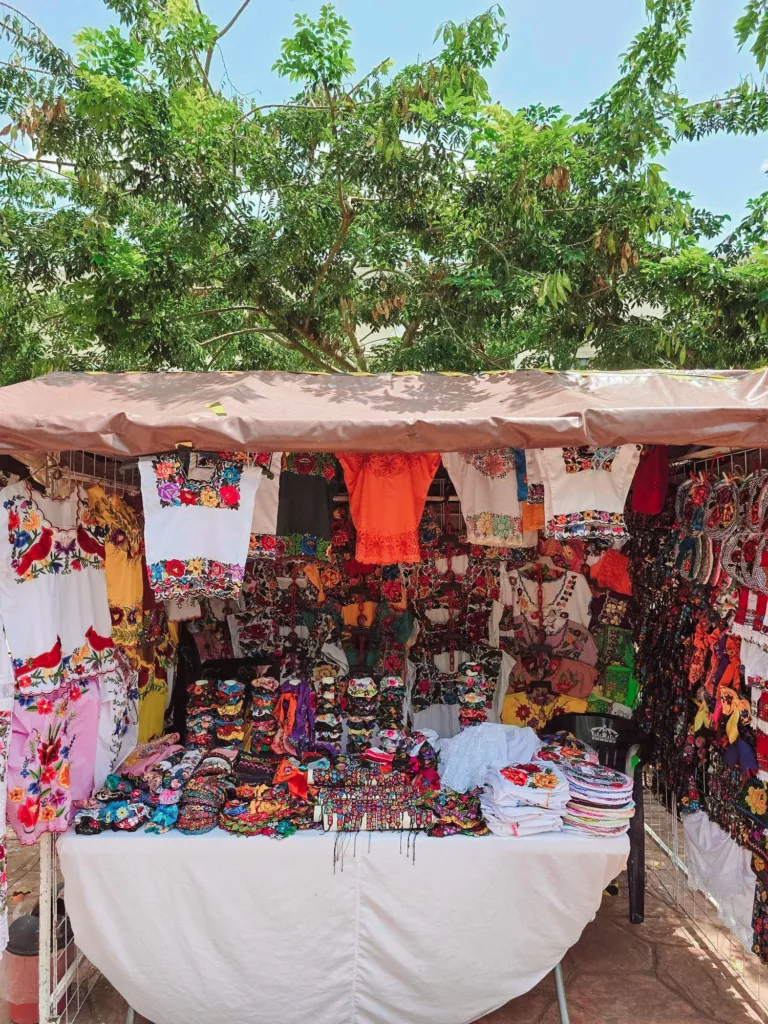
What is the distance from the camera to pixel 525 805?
2863 mm

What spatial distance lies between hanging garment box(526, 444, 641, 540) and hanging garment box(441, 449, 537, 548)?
15.3 inches

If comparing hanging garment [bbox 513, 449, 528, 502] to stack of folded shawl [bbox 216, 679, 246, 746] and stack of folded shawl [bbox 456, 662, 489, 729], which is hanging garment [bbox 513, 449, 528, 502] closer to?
stack of folded shawl [bbox 456, 662, 489, 729]

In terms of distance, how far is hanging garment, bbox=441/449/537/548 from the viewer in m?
3.40

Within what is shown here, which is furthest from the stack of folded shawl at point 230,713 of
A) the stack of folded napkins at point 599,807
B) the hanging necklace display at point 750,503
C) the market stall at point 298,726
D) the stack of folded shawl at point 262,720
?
the hanging necklace display at point 750,503

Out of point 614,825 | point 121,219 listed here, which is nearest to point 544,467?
point 614,825

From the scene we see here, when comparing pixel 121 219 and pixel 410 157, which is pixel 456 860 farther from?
pixel 121 219

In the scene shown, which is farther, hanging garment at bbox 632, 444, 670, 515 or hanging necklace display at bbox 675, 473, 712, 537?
hanging garment at bbox 632, 444, 670, 515

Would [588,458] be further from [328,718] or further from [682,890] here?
[682,890]

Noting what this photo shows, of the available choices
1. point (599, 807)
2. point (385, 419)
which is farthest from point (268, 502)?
point (599, 807)

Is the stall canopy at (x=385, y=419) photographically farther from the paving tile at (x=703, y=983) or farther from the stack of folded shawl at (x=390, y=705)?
the paving tile at (x=703, y=983)

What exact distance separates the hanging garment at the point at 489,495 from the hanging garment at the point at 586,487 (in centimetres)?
39

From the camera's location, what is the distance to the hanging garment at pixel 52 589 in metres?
2.66

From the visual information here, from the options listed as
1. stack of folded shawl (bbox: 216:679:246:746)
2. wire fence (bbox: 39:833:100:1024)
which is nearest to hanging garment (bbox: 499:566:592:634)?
stack of folded shawl (bbox: 216:679:246:746)

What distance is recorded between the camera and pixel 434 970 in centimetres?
279
